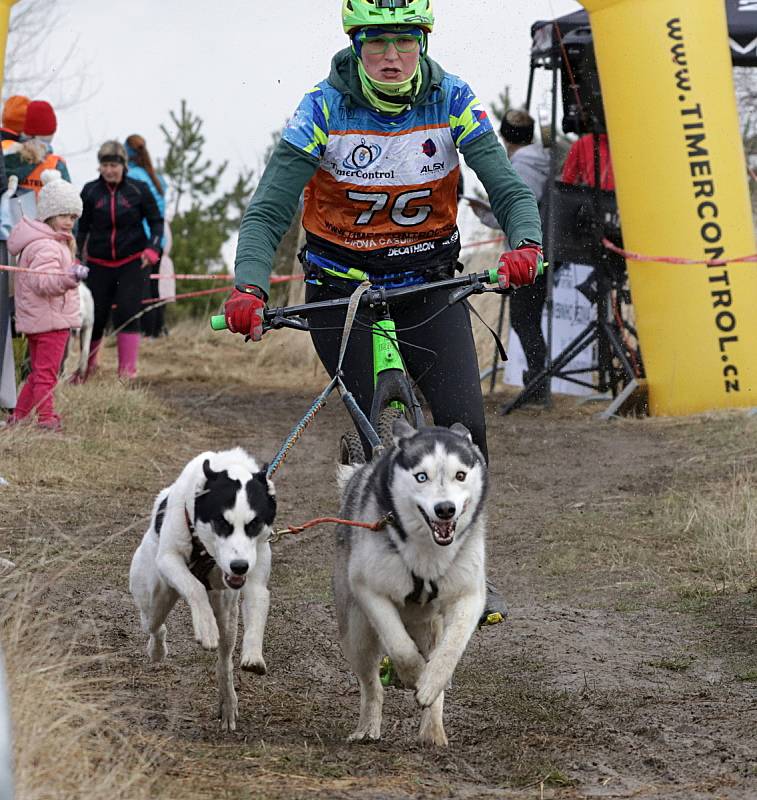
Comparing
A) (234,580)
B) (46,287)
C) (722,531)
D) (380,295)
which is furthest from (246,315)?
(46,287)

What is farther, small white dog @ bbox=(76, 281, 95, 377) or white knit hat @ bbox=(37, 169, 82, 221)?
small white dog @ bbox=(76, 281, 95, 377)

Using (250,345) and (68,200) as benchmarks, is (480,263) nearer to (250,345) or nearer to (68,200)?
(250,345)

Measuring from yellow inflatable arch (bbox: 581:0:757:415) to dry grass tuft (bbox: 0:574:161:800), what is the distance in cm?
725

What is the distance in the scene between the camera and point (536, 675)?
492cm

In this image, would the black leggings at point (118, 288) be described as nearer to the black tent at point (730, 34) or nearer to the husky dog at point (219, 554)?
the black tent at point (730, 34)

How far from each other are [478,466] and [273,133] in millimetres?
14871

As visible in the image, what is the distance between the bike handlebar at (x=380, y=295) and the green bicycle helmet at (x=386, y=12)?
79 centimetres

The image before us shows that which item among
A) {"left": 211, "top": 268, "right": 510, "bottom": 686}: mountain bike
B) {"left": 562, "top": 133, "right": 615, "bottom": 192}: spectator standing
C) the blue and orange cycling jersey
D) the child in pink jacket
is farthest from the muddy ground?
{"left": 562, "top": 133, "right": 615, "bottom": 192}: spectator standing

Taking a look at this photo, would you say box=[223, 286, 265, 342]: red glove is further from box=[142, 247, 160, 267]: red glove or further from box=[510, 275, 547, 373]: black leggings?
box=[510, 275, 547, 373]: black leggings

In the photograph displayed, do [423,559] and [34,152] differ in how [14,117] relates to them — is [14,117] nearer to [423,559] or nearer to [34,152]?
A: [34,152]

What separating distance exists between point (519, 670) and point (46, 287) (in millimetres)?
4612

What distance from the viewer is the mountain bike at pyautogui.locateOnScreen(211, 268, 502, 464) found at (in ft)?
13.7

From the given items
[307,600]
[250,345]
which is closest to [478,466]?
[307,600]

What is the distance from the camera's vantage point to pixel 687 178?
1042 cm
